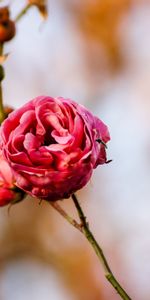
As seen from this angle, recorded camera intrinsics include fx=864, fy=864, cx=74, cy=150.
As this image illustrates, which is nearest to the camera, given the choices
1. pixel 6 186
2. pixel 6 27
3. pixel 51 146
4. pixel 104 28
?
pixel 51 146

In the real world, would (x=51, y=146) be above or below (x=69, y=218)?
above

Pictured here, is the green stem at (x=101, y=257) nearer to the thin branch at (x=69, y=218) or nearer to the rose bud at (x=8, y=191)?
the thin branch at (x=69, y=218)

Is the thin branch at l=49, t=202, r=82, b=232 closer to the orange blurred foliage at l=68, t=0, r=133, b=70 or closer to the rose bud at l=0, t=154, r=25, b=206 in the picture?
the rose bud at l=0, t=154, r=25, b=206

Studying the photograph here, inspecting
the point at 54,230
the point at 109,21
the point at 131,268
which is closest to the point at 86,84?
the point at 109,21

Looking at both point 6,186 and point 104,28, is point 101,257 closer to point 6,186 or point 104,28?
point 6,186

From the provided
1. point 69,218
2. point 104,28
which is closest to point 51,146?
point 69,218

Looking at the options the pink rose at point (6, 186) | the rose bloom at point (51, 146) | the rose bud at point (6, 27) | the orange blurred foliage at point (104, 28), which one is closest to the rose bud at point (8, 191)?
the pink rose at point (6, 186)
